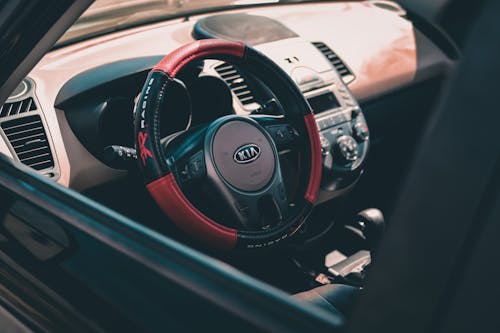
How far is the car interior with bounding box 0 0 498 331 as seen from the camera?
5.20 feet

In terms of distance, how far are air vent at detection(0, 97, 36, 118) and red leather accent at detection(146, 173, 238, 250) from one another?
0.67 metres

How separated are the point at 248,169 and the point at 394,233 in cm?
109

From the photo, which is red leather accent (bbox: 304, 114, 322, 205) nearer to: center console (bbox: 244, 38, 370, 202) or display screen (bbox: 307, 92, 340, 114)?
center console (bbox: 244, 38, 370, 202)

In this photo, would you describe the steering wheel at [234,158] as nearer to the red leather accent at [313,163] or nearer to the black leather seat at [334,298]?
the red leather accent at [313,163]

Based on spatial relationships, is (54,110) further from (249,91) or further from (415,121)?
(415,121)

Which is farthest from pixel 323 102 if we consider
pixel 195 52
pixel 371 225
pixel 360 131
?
pixel 195 52

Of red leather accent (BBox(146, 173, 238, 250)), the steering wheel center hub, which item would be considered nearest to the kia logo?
the steering wheel center hub

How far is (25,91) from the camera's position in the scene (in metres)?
2.03

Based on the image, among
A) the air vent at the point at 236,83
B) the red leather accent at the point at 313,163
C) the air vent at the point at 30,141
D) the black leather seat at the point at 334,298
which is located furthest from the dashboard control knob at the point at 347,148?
the air vent at the point at 30,141

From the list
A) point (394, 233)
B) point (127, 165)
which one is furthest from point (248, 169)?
point (394, 233)

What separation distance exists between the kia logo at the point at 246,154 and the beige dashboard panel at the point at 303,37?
490 mm

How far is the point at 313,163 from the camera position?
1.98 metres

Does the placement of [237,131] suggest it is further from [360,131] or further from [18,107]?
[360,131]

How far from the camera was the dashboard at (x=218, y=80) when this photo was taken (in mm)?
2002
